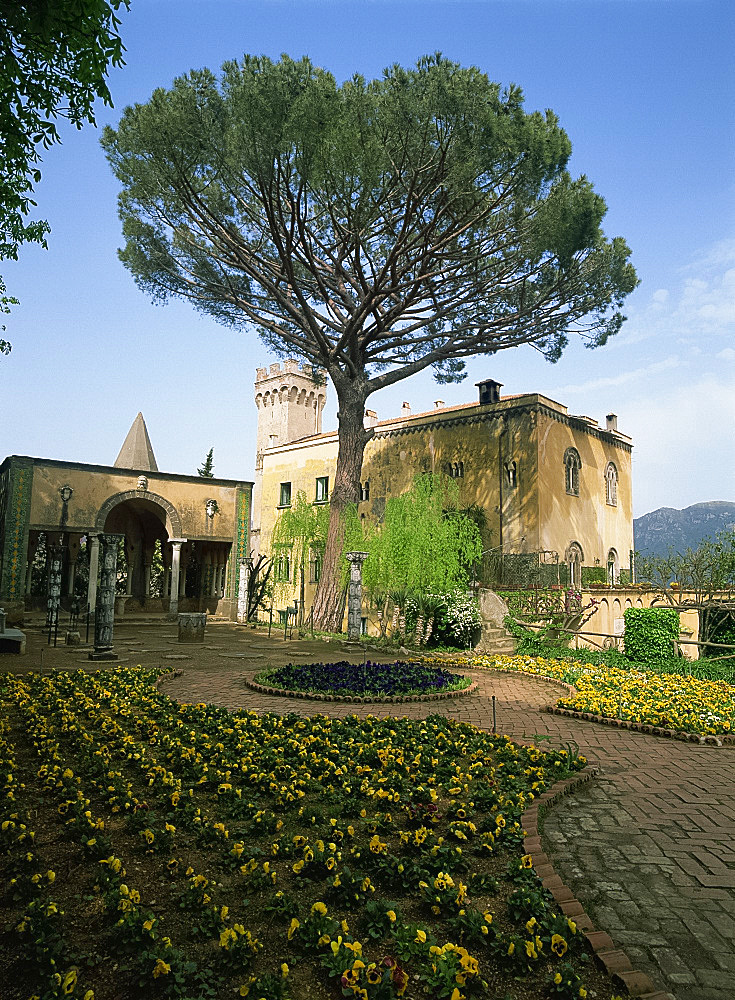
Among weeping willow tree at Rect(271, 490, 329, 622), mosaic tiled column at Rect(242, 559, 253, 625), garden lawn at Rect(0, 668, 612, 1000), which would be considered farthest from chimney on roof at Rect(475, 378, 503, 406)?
garden lawn at Rect(0, 668, 612, 1000)

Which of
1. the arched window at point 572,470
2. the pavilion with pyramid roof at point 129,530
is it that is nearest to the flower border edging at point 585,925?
the pavilion with pyramid roof at point 129,530

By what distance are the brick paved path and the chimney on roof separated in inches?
695

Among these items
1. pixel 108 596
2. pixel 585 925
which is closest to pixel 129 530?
pixel 108 596

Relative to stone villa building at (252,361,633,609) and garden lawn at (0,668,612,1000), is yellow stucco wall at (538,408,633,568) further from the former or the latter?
garden lawn at (0,668,612,1000)

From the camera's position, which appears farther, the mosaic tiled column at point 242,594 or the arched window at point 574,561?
the mosaic tiled column at point 242,594

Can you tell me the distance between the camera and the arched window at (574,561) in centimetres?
2534

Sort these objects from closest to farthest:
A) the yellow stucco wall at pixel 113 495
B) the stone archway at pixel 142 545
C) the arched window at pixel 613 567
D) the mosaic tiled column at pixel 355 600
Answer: the mosaic tiled column at pixel 355 600 → the yellow stucco wall at pixel 113 495 → the arched window at pixel 613 567 → the stone archway at pixel 142 545

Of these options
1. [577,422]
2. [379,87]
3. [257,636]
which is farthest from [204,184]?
[577,422]

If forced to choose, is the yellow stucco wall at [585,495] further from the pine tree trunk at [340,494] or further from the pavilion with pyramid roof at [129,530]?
the pavilion with pyramid roof at [129,530]

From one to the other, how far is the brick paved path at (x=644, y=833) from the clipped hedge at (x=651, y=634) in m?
5.27

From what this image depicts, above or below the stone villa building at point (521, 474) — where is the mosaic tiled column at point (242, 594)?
below

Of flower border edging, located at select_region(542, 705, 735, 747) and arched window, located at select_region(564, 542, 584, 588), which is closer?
flower border edging, located at select_region(542, 705, 735, 747)

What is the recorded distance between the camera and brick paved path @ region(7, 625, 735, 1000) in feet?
11.2

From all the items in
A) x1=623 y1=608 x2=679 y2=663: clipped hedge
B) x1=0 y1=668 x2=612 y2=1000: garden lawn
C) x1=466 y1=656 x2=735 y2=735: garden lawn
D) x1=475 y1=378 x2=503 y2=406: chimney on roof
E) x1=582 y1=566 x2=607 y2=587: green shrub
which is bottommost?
x1=466 y1=656 x2=735 y2=735: garden lawn
